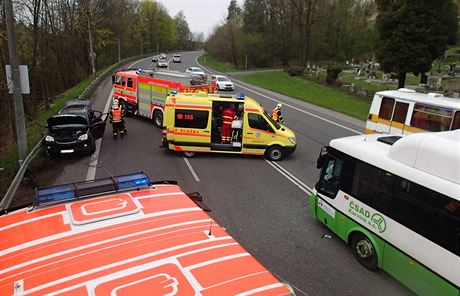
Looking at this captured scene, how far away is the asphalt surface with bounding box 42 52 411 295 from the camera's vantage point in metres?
7.46

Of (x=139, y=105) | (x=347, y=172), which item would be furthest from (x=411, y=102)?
(x=139, y=105)

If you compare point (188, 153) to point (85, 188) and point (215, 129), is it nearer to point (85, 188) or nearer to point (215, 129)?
point (215, 129)

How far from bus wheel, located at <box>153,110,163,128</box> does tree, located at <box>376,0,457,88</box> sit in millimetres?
19378

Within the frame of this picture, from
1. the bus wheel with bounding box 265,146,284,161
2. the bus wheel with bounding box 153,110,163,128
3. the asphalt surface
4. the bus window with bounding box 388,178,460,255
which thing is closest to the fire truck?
the bus wheel with bounding box 153,110,163,128

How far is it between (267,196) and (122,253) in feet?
25.7

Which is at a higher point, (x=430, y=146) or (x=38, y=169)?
(x=430, y=146)

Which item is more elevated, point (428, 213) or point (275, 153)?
point (428, 213)

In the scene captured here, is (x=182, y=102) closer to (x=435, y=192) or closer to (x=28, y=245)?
(x=435, y=192)

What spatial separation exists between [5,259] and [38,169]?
10.3 meters

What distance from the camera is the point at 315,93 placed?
37.3m

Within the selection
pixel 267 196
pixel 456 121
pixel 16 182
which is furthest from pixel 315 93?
pixel 16 182

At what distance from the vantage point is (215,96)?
1518cm

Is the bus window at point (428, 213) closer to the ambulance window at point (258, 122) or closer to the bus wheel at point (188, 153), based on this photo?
the ambulance window at point (258, 122)

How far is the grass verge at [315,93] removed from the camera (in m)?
29.0
